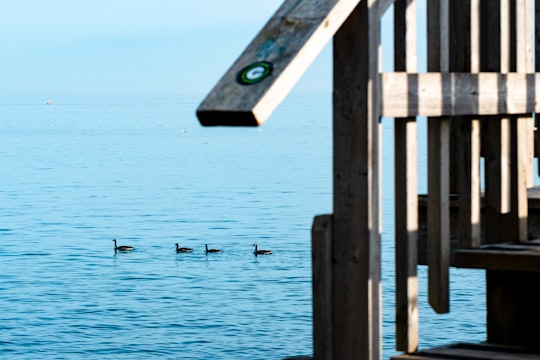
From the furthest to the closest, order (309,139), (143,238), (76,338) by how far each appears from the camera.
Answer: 1. (309,139)
2. (143,238)
3. (76,338)

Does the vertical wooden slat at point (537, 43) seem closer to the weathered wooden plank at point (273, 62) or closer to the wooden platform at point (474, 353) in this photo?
the wooden platform at point (474, 353)

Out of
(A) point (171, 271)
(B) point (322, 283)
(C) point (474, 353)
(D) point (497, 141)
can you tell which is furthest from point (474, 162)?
(A) point (171, 271)

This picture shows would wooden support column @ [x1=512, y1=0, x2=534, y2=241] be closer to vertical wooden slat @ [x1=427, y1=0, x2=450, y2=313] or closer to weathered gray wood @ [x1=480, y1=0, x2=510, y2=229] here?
weathered gray wood @ [x1=480, y1=0, x2=510, y2=229]

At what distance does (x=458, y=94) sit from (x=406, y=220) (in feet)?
2.52

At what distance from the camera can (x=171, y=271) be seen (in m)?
55.7

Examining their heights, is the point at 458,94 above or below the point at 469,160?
above

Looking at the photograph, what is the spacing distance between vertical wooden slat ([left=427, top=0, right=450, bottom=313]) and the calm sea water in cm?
1669

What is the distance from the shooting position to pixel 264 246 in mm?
60438

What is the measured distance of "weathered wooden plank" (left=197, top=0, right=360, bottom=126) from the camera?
16.6 feet

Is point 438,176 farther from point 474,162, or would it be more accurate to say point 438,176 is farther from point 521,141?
point 521,141

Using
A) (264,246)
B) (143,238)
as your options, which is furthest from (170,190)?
(264,246)

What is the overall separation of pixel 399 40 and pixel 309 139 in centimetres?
17756

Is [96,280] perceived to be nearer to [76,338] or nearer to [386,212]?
[76,338]

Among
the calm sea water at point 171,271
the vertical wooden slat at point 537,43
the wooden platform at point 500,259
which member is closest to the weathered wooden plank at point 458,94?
the wooden platform at point 500,259
